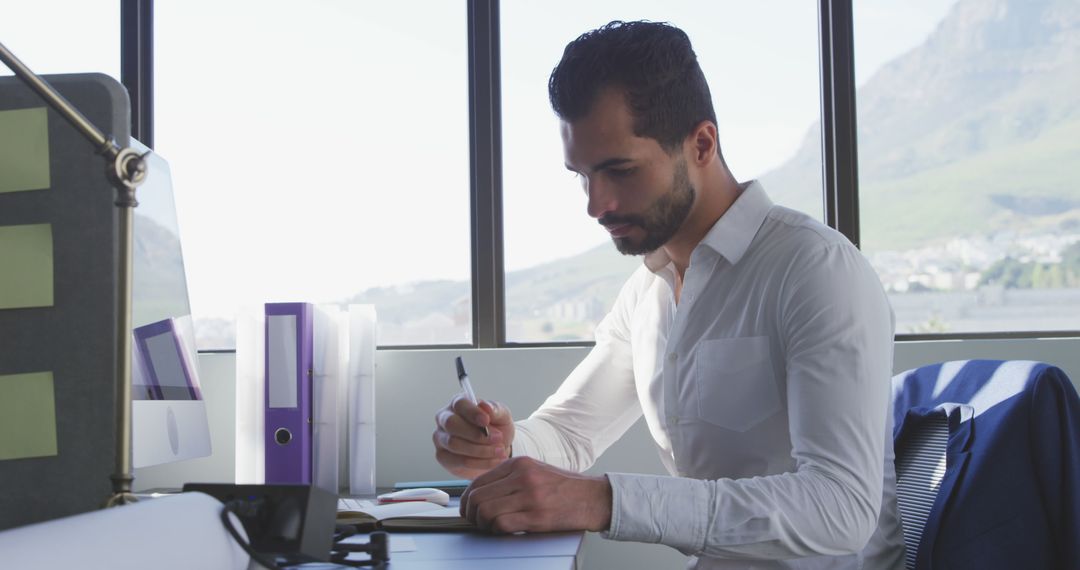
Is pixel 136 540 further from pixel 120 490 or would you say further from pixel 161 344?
pixel 161 344

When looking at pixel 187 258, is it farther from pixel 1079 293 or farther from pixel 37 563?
pixel 1079 293

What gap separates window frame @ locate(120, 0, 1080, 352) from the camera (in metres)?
2.25

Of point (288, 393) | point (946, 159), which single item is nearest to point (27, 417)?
point (288, 393)

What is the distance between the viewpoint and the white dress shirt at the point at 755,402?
1.13 metres

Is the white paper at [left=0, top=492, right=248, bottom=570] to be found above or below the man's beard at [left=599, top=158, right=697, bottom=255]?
below


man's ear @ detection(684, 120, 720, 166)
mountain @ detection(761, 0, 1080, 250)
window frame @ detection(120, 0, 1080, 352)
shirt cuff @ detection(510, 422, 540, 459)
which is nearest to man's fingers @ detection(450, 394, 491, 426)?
shirt cuff @ detection(510, 422, 540, 459)

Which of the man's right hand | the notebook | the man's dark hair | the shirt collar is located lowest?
the notebook

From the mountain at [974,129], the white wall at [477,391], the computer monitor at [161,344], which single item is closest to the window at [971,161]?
the mountain at [974,129]

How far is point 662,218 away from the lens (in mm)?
1455

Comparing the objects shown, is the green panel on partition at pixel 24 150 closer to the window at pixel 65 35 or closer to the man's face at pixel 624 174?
the man's face at pixel 624 174

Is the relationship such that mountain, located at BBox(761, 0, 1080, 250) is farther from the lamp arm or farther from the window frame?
the lamp arm


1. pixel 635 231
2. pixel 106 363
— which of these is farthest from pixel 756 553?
pixel 106 363

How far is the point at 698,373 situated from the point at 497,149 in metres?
1.04

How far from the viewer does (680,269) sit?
5.15ft
